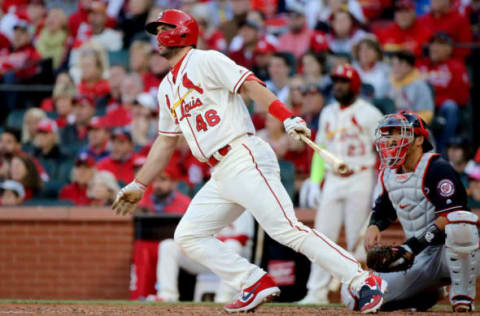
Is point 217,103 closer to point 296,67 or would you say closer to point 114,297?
point 114,297

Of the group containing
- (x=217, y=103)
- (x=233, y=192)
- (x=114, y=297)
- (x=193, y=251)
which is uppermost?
(x=217, y=103)

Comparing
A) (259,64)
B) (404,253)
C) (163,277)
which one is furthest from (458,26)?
(404,253)

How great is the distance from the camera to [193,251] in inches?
216

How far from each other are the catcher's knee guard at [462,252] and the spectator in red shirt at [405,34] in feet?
17.9

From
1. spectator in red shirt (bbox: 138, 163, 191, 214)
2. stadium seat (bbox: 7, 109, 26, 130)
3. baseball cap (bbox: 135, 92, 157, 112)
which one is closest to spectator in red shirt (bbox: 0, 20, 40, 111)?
stadium seat (bbox: 7, 109, 26, 130)

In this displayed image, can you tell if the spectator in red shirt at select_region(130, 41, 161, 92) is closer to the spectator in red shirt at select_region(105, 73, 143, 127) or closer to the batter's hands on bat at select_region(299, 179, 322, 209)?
the spectator in red shirt at select_region(105, 73, 143, 127)

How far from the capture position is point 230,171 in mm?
5316

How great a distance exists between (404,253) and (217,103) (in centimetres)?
157

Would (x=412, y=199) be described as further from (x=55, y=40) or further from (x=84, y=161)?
(x=55, y=40)

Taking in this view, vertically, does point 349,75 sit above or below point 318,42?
below

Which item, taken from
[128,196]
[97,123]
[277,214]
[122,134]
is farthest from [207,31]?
[277,214]

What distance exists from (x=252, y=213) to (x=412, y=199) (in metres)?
1.19

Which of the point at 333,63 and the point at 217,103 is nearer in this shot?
the point at 217,103

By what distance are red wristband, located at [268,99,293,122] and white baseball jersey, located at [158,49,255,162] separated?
273 mm
